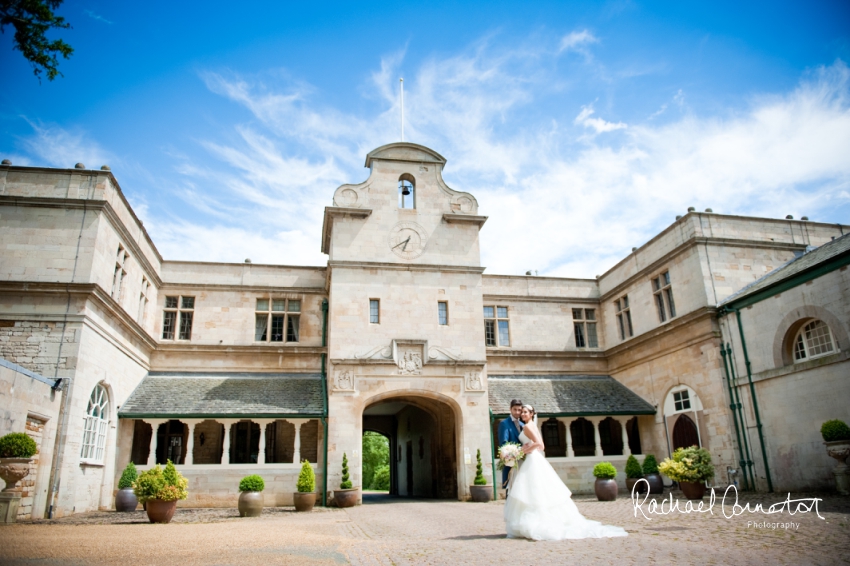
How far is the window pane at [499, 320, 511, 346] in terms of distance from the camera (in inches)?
1024

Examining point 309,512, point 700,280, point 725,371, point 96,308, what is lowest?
point 309,512

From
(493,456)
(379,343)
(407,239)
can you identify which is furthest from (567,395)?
(407,239)

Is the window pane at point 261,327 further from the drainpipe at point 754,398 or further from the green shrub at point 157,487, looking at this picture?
the drainpipe at point 754,398

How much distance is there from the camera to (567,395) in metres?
24.0

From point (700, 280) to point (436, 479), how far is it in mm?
12774

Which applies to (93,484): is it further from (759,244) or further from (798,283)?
(759,244)

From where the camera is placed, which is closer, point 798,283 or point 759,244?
point 798,283

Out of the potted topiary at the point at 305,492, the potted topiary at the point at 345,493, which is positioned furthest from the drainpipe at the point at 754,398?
the potted topiary at the point at 305,492

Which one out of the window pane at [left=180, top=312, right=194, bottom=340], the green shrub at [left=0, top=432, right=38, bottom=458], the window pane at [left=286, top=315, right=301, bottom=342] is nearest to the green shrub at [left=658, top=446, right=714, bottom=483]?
the window pane at [left=286, top=315, right=301, bottom=342]

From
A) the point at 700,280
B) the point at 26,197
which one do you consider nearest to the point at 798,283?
the point at 700,280

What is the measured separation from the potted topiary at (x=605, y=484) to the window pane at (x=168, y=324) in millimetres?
16927

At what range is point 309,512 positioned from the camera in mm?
17109

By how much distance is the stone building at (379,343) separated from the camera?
16.4m

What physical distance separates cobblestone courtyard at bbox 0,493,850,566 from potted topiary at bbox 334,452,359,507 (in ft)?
17.5
